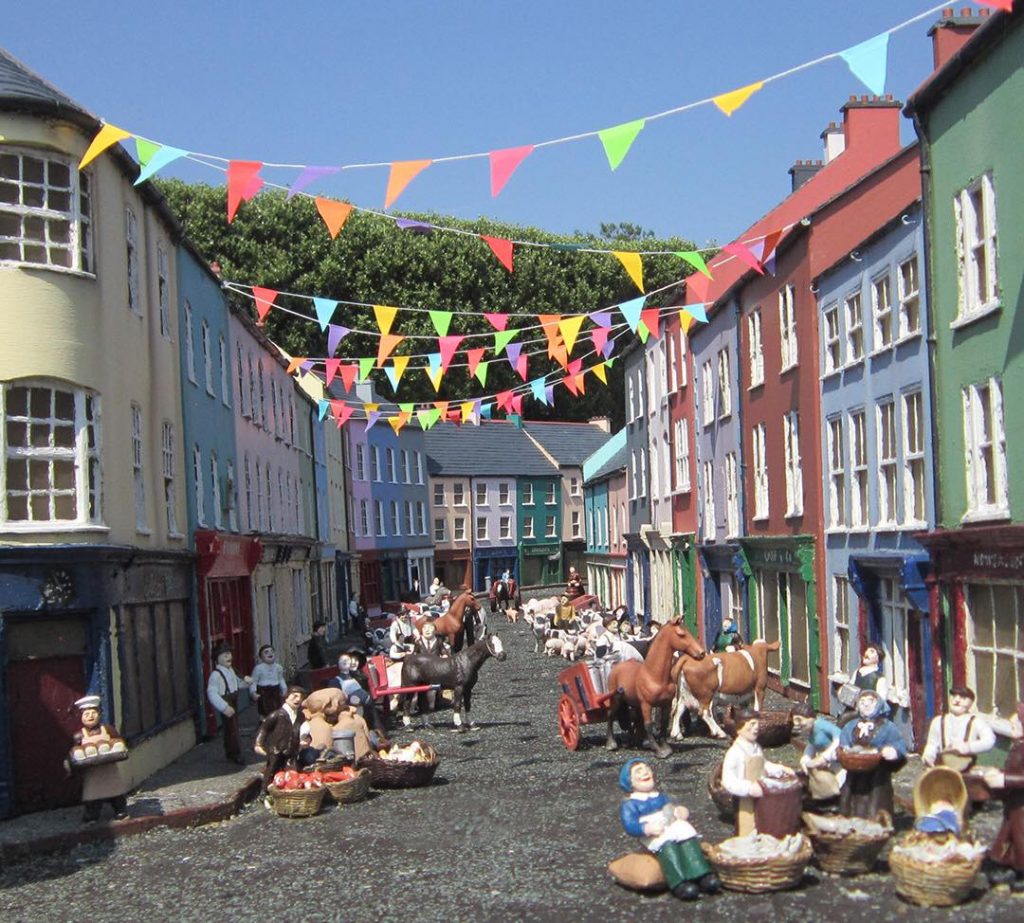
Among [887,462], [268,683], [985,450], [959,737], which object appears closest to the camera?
[959,737]

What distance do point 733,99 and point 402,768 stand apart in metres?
8.73

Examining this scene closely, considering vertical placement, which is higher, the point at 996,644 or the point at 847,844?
the point at 996,644

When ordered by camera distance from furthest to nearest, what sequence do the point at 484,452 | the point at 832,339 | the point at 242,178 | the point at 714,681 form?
1. the point at 484,452
2. the point at 832,339
3. the point at 714,681
4. the point at 242,178

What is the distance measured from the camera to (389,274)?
55406mm

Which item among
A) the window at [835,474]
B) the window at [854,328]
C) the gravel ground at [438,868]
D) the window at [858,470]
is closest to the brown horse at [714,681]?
the gravel ground at [438,868]

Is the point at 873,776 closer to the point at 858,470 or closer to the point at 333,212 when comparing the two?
the point at 333,212

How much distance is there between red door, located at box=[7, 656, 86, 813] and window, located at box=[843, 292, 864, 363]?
12.2m

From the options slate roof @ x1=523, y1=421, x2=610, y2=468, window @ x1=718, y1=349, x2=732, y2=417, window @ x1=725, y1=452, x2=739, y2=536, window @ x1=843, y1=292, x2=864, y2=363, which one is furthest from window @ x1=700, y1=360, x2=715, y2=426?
slate roof @ x1=523, y1=421, x2=610, y2=468

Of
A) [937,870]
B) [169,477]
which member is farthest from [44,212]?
[937,870]

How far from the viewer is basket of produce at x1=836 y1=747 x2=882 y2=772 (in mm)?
11898

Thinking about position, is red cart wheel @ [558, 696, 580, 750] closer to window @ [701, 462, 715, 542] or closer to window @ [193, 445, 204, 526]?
window @ [193, 445, 204, 526]

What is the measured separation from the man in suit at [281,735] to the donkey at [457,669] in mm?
5831

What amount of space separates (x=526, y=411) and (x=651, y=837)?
67496 millimetres

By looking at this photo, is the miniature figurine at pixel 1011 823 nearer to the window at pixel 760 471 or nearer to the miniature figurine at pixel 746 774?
the miniature figurine at pixel 746 774
